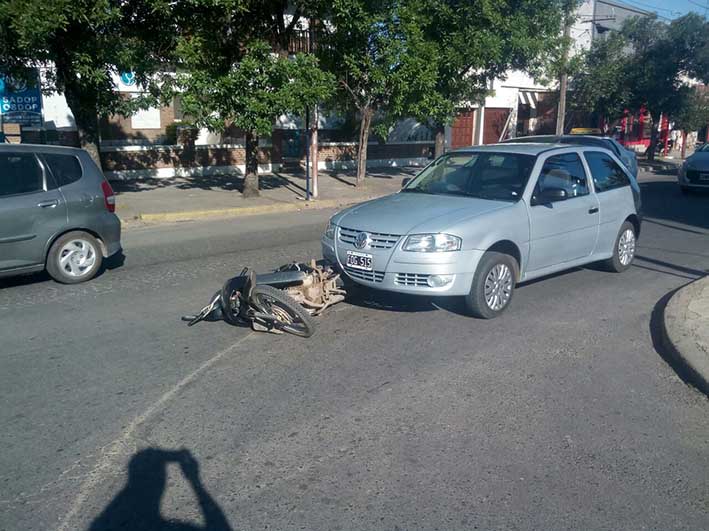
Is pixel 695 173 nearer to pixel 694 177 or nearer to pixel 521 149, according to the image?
pixel 694 177

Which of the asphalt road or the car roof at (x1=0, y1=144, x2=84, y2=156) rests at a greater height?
the car roof at (x1=0, y1=144, x2=84, y2=156)

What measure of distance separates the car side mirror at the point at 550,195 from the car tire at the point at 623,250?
179 centimetres

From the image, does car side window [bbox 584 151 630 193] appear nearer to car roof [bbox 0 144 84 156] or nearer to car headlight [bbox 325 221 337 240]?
car headlight [bbox 325 221 337 240]

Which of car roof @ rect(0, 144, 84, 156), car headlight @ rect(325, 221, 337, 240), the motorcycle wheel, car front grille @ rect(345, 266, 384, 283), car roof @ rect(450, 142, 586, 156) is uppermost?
car roof @ rect(450, 142, 586, 156)

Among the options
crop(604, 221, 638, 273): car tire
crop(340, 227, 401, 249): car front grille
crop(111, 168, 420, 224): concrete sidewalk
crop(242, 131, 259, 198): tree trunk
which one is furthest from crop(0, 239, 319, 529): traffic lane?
crop(242, 131, 259, 198): tree trunk

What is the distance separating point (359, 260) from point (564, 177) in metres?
2.73

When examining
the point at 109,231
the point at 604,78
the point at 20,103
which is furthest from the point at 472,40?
the point at 604,78

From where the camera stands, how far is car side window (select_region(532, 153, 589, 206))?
7.43 metres

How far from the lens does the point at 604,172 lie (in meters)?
8.50

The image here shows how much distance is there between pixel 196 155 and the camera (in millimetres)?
21672

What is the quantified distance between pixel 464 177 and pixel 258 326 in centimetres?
295

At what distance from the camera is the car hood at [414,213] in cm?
660

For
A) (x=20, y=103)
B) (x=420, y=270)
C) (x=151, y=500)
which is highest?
(x=20, y=103)

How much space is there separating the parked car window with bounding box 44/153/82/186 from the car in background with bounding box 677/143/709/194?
16231 mm
